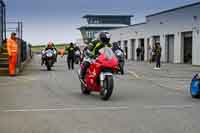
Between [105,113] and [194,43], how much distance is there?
1306 inches

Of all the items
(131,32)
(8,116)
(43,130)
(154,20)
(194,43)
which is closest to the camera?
(43,130)

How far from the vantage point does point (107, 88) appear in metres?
11.9

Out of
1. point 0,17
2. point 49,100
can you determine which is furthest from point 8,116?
point 0,17

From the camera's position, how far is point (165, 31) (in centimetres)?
5038

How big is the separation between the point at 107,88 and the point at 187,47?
34106 mm

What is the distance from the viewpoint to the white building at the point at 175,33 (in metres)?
42.4

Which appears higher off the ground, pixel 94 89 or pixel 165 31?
pixel 165 31

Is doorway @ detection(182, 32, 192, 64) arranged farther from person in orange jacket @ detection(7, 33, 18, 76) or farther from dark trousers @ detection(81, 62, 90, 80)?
dark trousers @ detection(81, 62, 90, 80)

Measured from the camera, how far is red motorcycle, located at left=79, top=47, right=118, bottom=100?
11.9 meters

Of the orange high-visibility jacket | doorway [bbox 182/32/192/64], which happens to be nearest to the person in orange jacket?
the orange high-visibility jacket

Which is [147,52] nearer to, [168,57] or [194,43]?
[168,57]

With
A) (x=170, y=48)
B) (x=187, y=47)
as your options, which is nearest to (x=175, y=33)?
(x=170, y=48)

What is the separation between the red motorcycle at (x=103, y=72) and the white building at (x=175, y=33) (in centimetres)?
2922

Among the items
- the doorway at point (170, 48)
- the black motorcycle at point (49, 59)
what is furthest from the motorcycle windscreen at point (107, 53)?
the doorway at point (170, 48)
